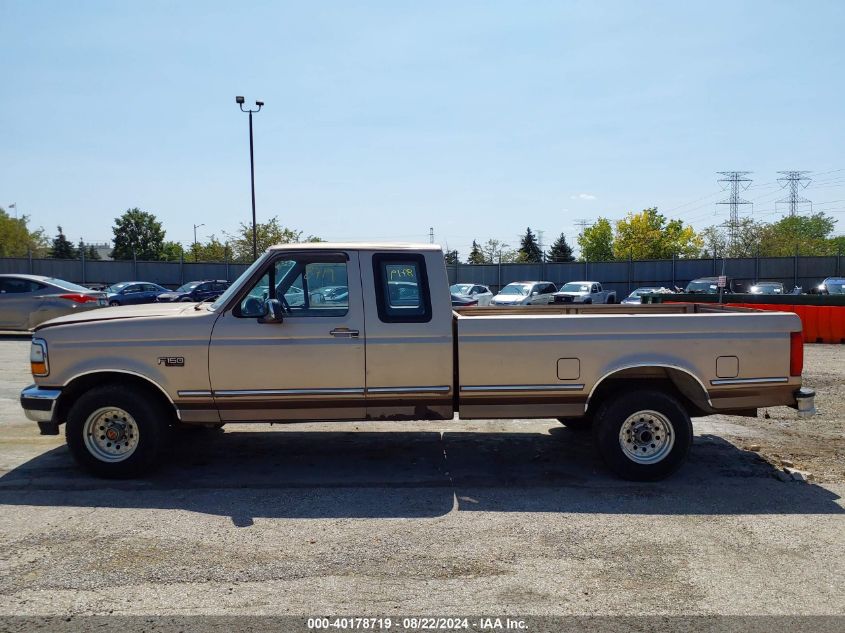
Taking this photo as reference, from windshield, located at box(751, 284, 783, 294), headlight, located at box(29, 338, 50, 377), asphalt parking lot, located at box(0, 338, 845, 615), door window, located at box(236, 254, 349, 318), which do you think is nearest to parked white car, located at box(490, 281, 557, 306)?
windshield, located at box(751, 284, 783, 294)

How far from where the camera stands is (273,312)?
19.1ft

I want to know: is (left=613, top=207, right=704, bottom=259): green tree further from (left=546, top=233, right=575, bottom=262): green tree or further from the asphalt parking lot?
the asphalt parking lot

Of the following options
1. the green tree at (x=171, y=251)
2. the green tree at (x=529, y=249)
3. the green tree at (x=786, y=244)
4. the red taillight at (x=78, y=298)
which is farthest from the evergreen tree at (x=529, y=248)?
the red taillight at (x=78, y=298)

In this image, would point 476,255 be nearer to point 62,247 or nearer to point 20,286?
point 62,247

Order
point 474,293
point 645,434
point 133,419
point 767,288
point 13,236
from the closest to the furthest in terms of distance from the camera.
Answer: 1. point 133,419
2. point 645,434
3. point 474,293
4. point 767,288
5. point 13,236

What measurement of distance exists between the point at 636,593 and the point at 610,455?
7.06ft

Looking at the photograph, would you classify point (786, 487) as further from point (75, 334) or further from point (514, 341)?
point (75, 334)

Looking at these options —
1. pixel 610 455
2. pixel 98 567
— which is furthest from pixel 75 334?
pixel 610 455

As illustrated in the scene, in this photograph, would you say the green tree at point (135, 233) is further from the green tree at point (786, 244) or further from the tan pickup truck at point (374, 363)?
the tan pickup truck at point (374, 363)

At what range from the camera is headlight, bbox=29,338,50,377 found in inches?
235

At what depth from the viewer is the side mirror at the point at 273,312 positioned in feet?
19.1

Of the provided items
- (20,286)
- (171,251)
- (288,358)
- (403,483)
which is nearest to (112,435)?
(288,358)

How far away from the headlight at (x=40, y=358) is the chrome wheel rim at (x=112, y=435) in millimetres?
594

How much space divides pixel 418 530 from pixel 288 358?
6.36 feet
